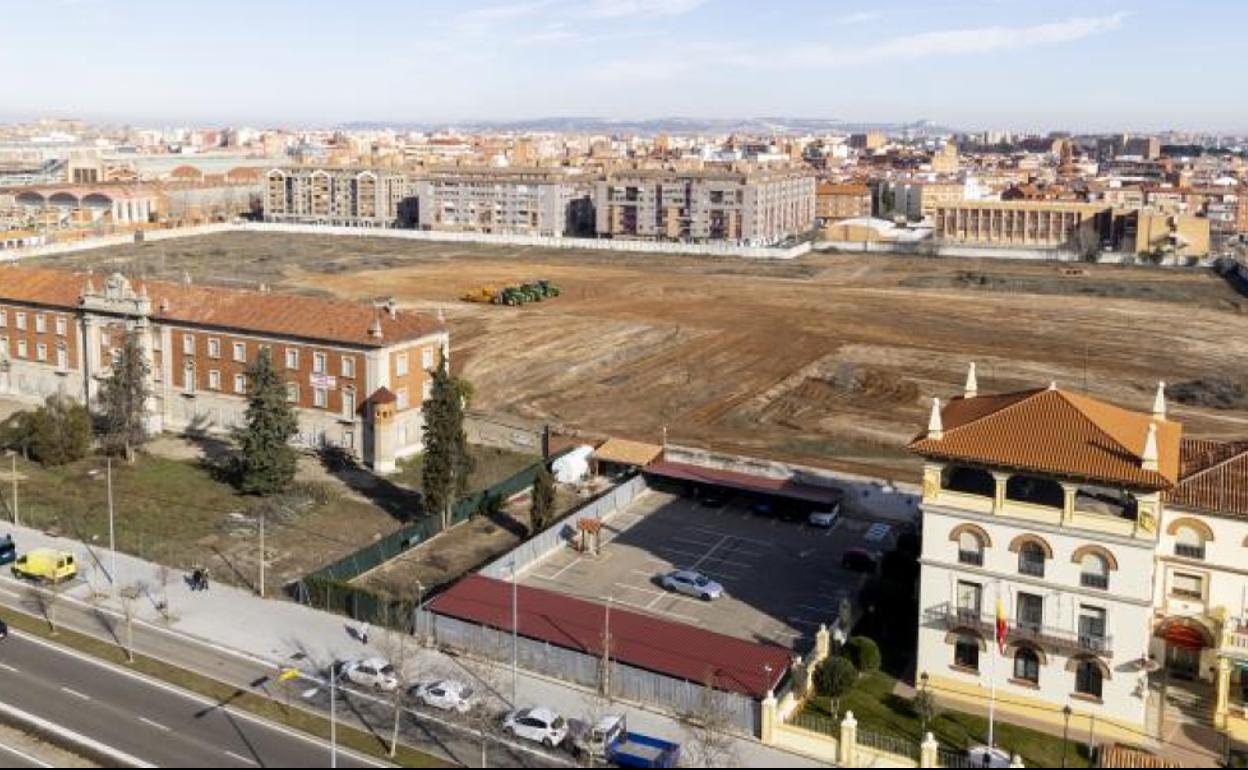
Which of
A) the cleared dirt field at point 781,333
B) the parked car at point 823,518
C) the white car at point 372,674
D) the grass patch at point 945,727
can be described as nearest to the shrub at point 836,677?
the grass patch at point 945,727

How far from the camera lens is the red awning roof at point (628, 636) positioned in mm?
37719

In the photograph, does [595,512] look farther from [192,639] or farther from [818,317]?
[818,317]

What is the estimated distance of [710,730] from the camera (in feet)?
112

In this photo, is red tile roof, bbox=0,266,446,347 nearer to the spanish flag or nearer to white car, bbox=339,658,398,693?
Answer: white car, bbox=339,658,398,693

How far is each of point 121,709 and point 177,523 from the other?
20.0m

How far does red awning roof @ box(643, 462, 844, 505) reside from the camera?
2285 inches

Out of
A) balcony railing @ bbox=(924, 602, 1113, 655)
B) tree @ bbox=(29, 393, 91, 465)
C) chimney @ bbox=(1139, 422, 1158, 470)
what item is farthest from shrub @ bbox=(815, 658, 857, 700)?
tree @ bbox=(29, 393, 91, 465)

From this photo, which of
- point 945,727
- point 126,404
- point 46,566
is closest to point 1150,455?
point 945,727

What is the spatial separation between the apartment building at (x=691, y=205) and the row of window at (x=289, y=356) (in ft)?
400

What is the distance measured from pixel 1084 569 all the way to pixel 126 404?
50.1 meters

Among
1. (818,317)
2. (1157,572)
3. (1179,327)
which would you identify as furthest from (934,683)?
(1179,327)

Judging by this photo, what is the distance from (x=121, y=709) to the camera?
3606cm

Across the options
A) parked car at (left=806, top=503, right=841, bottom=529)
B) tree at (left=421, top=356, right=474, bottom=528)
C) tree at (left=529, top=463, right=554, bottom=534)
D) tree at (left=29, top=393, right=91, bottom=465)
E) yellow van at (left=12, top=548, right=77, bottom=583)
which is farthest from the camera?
tree at (left=29, top=393, right=91, bottom=465)

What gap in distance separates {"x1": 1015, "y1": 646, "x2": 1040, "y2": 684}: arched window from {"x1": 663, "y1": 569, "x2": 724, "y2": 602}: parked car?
12.9 meters
